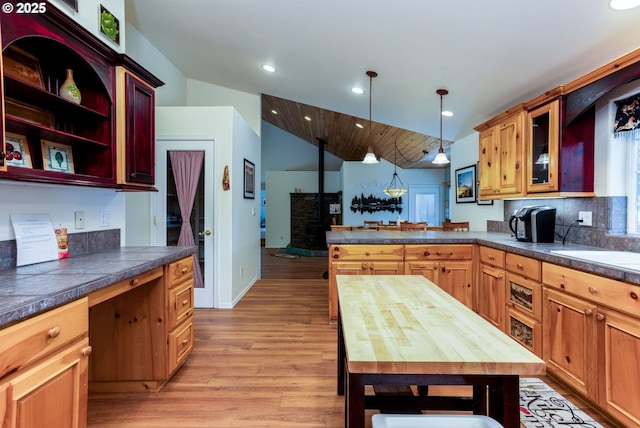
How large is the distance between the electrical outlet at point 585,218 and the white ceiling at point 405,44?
114 cm

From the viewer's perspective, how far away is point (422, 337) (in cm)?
108

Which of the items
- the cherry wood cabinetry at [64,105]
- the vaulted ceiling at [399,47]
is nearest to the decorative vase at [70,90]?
the cherry wood cabinetry at [64,105]

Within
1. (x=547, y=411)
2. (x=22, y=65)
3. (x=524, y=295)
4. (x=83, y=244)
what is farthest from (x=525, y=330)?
(x=22, y=65)

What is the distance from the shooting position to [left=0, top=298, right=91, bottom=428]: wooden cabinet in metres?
1.02

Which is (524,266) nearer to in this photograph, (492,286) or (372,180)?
(492,286)

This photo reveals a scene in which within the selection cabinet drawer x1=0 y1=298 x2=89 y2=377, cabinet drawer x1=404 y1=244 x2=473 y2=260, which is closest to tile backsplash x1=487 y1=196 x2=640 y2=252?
cabinet drawer x1=404 y1=244 x2=473 y2=260

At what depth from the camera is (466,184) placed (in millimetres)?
4812

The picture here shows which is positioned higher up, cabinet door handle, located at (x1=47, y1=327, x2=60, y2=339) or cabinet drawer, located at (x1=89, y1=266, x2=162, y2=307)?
cabinet drawer, located at (x1=89, y1=266, x2=162, y2=307)

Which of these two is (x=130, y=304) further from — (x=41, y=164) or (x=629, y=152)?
(x=629, y=152)

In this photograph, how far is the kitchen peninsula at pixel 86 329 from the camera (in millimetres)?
1067

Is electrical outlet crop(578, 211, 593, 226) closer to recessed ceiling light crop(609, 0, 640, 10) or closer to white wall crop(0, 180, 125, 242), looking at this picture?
recessed ceiling light crop(609, 0, 640, 10)

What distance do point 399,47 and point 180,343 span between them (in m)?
3.11

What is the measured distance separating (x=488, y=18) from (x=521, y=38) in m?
0.35

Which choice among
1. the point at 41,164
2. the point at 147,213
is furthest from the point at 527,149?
the point at 147,213
